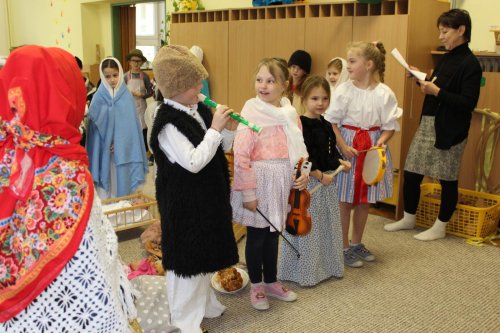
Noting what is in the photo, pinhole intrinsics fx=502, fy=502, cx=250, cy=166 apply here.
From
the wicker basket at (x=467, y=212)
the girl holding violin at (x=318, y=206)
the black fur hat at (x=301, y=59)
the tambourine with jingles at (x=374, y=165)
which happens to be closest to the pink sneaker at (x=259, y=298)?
the girl holding violin at (x=318, y=206)

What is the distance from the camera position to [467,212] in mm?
3557

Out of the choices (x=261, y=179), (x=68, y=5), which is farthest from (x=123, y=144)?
(x=68, y=5)

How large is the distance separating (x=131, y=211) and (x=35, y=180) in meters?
2.27

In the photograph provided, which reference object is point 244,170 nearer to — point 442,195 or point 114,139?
→ point 114,139

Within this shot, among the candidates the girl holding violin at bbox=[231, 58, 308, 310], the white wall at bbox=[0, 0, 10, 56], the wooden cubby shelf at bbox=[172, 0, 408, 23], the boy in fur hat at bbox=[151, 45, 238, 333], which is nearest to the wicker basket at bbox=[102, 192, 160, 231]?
the girl holding violin at bbox=[231, 58, 308, 310]

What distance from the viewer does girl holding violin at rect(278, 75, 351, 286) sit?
2582 millimetres

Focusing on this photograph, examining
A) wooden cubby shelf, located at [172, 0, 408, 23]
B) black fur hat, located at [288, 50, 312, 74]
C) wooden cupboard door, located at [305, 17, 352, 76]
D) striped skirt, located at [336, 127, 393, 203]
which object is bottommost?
striped skirt, located at [336, 127, 393, 203]

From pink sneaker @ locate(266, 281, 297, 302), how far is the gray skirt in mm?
1488

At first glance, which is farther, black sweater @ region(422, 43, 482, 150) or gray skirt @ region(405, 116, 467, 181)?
gray skirt @ region(405, 116, 467, 181)

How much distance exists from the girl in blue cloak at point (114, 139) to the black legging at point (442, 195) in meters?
1.91

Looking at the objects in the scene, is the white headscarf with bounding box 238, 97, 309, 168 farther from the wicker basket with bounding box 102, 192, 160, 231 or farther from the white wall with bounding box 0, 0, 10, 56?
the white wall with bounding box 0, 0, 10, 56

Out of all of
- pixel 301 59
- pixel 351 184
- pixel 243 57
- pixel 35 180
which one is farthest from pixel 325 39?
pixel 35 180

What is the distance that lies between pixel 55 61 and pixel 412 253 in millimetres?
2686

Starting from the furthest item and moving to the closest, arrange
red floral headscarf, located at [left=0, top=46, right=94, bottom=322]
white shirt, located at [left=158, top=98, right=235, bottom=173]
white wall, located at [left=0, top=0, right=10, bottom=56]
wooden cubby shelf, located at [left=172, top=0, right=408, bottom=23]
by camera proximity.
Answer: white wall, located at [left=0, top=0, right=10, bottom=56] → wooden cubby shelf, located at [left=172, top=0, right=408, bottom=23] → white shirt, located at [left=158, top=98, right=235, bottom=173] → red floral headscarf, located at [left=0, top=46, right=94, bottom=322]
